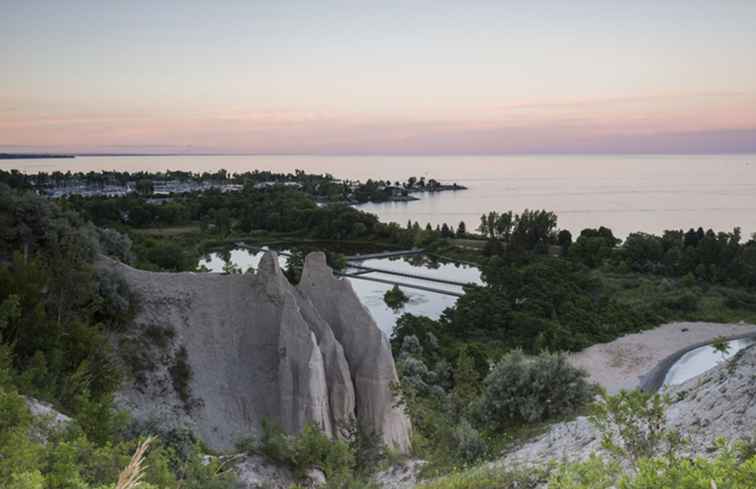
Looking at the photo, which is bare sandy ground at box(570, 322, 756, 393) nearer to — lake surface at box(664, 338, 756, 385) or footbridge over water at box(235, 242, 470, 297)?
lake surface at box(664, 338, 756, 385)

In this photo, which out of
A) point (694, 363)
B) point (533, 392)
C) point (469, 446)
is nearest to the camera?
point (469, 446)

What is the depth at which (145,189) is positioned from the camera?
131875mm

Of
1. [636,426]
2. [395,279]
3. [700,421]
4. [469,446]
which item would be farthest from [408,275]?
[636,426]

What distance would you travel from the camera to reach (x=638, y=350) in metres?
34.3

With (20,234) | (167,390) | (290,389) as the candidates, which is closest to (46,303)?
(167,390)

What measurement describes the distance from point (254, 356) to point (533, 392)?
773 cm

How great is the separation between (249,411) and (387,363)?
3.91 meters

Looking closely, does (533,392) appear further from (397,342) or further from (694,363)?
(694,363)

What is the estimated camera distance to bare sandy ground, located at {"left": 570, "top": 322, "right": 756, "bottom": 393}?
2981 centimetres

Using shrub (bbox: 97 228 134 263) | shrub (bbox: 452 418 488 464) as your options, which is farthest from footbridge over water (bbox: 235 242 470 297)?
Result: shrub (bbox: 452 418 488 464)

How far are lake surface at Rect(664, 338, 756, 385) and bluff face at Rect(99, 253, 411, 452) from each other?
54.4ft

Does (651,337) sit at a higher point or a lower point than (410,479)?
lower

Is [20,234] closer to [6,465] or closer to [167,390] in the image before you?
[167,390]

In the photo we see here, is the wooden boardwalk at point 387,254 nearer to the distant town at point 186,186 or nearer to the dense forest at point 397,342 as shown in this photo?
the dense forest at point 397,342
